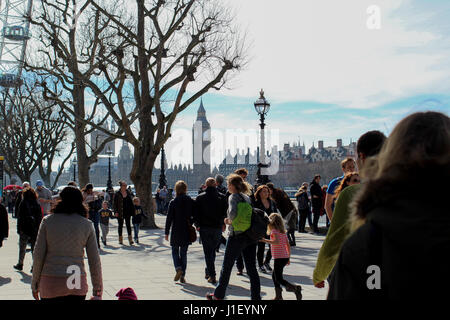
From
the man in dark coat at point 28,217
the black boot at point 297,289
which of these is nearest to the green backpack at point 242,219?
the black boot at point 297,289

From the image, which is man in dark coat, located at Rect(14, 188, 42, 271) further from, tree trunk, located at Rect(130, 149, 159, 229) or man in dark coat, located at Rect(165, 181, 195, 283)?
tree trunk, located at Rect(130, 149, 159, 229)

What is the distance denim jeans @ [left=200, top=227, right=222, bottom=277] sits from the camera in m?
8.59

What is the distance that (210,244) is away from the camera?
869 cm

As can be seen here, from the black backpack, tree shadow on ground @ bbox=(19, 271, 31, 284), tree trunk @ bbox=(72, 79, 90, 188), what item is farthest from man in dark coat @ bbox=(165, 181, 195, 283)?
tree trunk @ bbox=(72, 79, 90, 188)

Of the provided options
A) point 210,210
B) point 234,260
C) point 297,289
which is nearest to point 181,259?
point 210,210

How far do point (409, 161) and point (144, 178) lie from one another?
1853 centimetres

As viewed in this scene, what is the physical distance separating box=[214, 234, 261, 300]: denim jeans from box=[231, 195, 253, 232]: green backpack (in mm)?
112

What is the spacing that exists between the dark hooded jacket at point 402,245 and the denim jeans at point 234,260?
4.86 meters

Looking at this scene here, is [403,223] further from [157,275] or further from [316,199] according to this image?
[316,199]

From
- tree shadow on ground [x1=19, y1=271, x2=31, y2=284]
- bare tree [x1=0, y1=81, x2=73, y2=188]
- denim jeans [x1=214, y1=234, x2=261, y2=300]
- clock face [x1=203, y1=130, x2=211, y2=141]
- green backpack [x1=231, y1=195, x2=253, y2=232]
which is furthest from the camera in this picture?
clock face [x1=203, y1=130, x2=211, y2=141]

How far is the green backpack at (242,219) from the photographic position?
261 inches

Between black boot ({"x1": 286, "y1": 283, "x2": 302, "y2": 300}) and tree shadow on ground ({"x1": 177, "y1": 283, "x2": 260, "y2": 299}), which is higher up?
black boot ({"x1": 286, "y1": 283, "x2": 302, "y2": 300})

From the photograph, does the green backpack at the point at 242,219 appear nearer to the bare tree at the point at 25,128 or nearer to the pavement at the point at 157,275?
the pavement at the point at 157,275
